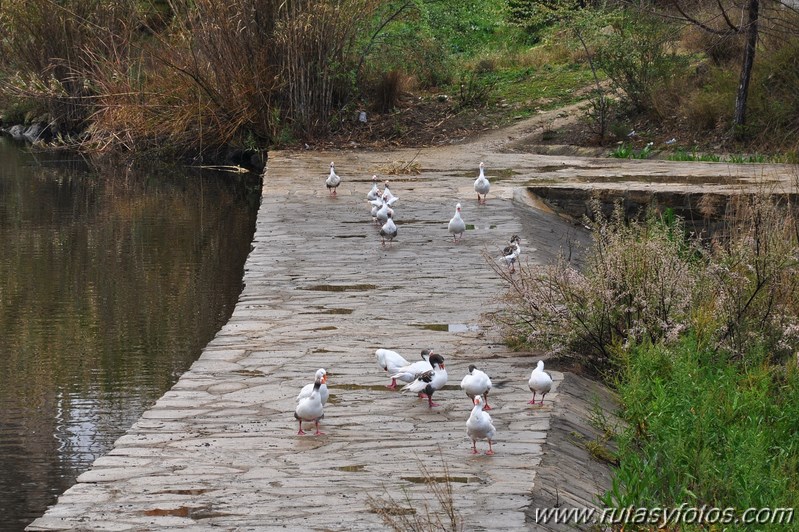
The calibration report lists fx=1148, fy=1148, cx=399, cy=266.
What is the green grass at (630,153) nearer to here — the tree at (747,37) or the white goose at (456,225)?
the tree at (747,37)

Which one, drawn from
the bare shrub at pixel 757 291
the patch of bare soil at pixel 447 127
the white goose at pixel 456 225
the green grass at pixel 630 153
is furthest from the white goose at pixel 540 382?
the patch of bare soil at pixel 447 127

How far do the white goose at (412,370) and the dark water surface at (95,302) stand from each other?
1810mm

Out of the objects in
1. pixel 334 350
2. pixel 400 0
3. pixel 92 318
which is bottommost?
pixel 92 318

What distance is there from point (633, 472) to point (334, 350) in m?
2.53

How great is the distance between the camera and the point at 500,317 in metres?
7.91

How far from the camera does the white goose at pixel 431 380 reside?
635 centimetres

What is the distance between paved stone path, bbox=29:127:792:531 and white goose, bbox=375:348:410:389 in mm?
114

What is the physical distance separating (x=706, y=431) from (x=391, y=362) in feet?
5.96

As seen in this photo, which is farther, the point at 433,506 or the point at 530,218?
the point at 530,218

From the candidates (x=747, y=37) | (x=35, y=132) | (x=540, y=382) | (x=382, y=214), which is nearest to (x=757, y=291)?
(x=540, y=382)

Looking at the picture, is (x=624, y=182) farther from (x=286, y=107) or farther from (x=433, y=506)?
(x=433, y=506)

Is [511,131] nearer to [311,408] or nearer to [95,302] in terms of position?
[95,302]

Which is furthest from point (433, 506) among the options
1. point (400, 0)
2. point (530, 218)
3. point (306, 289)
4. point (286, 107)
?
point (400, 0)

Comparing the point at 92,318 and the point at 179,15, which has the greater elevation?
the point at 179,15
